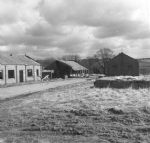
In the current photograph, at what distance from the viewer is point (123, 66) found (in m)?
52.7

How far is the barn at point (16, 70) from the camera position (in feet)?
110

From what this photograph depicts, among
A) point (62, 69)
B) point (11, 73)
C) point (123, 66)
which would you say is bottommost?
point (11, 73)

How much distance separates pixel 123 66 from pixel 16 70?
2500 cm

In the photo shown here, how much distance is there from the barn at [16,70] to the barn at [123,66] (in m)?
17.4

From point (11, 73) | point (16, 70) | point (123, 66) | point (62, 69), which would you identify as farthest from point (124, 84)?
point (62, 69)

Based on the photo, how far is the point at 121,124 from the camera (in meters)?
7.65

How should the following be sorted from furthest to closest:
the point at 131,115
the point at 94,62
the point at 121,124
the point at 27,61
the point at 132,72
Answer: the point at 94,62 < the point at 132,72 < the point at 27,61 < the point at 131,115 < the point at 121,124

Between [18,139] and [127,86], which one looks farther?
[127,86]

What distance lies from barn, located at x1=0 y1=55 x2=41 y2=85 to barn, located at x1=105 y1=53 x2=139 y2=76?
17.4 m

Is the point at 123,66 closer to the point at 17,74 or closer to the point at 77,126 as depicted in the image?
the point at 17,74

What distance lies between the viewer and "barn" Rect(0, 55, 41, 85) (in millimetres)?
33656

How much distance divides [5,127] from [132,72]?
47.0 metres

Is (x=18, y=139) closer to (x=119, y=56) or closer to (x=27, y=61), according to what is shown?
(x=27, y=61)

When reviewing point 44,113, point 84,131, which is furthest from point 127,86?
point 84,131
